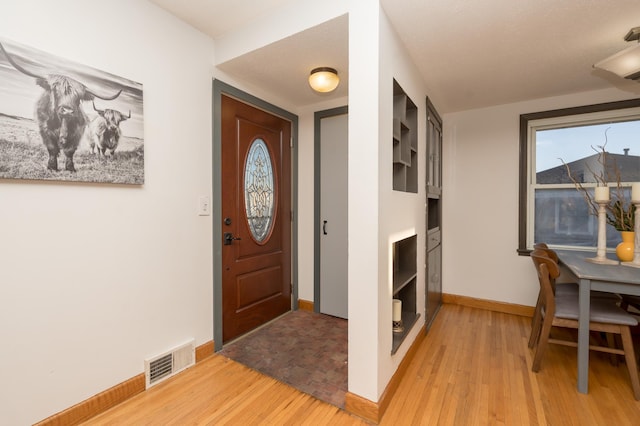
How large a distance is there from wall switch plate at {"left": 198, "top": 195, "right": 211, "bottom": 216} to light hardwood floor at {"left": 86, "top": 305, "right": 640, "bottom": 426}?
1.12 metres

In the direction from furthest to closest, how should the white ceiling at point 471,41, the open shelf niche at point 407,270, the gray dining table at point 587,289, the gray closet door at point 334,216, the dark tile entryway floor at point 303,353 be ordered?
the gray closet door at point 334,216 < the open shelf niche at point 407,270 < the dark tile entryway floor at point 303,353 < the gray dining table at point 587,289 < the white ceiling at point 471,41

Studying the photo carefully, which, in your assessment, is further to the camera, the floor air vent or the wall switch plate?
the wall switch plate

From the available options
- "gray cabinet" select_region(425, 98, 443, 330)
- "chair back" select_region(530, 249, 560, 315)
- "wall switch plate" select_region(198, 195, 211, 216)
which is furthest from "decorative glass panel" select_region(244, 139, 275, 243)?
"chair back" select_region(530, 249, 560, 315)

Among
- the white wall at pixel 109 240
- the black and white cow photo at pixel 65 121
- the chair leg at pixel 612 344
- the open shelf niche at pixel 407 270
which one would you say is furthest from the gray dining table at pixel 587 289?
the black and white cow photo at pixel 65 121

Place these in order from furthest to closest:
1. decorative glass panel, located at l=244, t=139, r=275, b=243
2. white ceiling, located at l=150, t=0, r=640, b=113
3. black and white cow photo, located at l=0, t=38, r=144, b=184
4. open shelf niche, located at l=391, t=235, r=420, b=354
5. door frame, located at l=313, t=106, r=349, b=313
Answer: door frame, located at l=313, t=106, r=349, b=313 < decorative glass panel, located at l=244, t=139, r=275, b=243 < open shelf niche, located at l=391, t=235, r=420, b=354 < white ceiling, located at l=150, t=0, r=640, b=113 < black and white cow photo, located at l=0, t=38, r=144, b=184

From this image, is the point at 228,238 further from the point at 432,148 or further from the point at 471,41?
the point at 471,41

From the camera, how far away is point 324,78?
7.50 feet

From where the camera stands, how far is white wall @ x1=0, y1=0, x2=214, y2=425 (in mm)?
1427

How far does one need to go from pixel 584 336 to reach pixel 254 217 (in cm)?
259

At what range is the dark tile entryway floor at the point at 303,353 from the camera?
1.98 m

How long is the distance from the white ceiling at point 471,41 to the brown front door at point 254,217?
42 cm

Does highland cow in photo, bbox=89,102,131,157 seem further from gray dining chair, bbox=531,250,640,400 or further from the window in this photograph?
the window

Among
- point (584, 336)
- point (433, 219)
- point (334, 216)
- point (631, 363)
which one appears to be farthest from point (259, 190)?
point (631, 363)

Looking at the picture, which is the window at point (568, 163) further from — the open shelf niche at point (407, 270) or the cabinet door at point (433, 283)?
the open shelf niche at point (407, 270)
